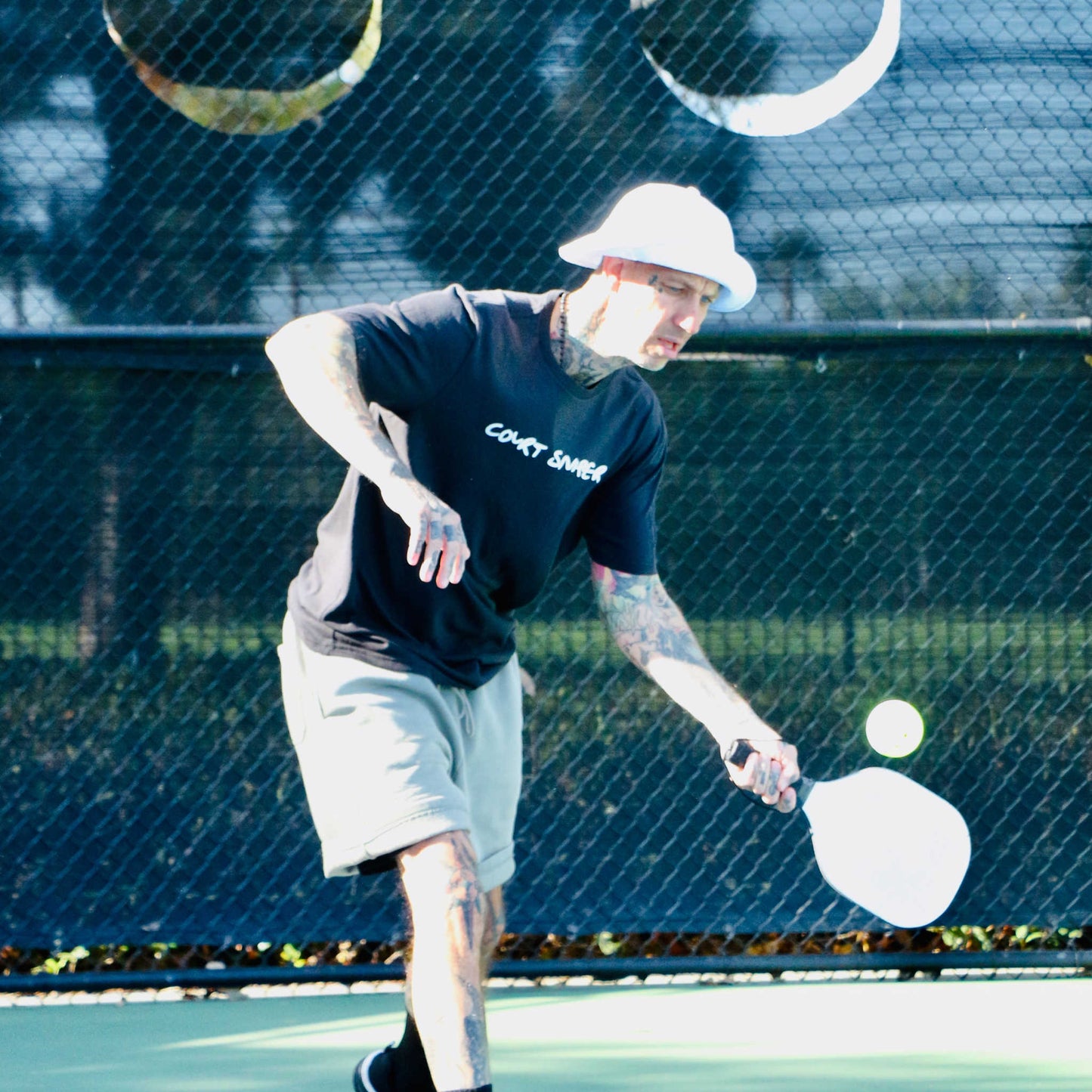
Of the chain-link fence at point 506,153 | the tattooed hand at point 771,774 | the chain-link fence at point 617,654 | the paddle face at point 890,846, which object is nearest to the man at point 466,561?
the tattooed hand at point 771,774

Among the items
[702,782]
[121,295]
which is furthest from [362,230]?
[702,782]

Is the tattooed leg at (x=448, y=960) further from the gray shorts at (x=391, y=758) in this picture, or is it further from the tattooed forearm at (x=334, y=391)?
the tattooed forearm at (x=334, y=391)

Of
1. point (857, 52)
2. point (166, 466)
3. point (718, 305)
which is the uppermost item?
point (857, 52)

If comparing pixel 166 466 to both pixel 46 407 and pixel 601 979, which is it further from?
pixel 601 979

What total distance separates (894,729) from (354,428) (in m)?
1.98

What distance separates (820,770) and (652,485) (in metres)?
1.32

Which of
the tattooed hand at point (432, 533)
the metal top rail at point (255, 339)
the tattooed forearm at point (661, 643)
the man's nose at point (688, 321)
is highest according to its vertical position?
the metal top rail at point (255, 339)

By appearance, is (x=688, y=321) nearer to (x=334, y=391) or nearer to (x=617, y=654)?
(x=334, y=391)

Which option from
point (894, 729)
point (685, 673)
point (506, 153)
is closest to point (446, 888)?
point (685, 673)

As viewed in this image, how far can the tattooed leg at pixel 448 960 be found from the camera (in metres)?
2.01

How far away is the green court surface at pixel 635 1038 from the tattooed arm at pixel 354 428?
1.47 metres

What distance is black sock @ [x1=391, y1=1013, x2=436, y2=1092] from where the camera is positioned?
246cm

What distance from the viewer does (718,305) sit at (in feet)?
8.31

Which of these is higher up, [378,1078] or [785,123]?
[785,123]
